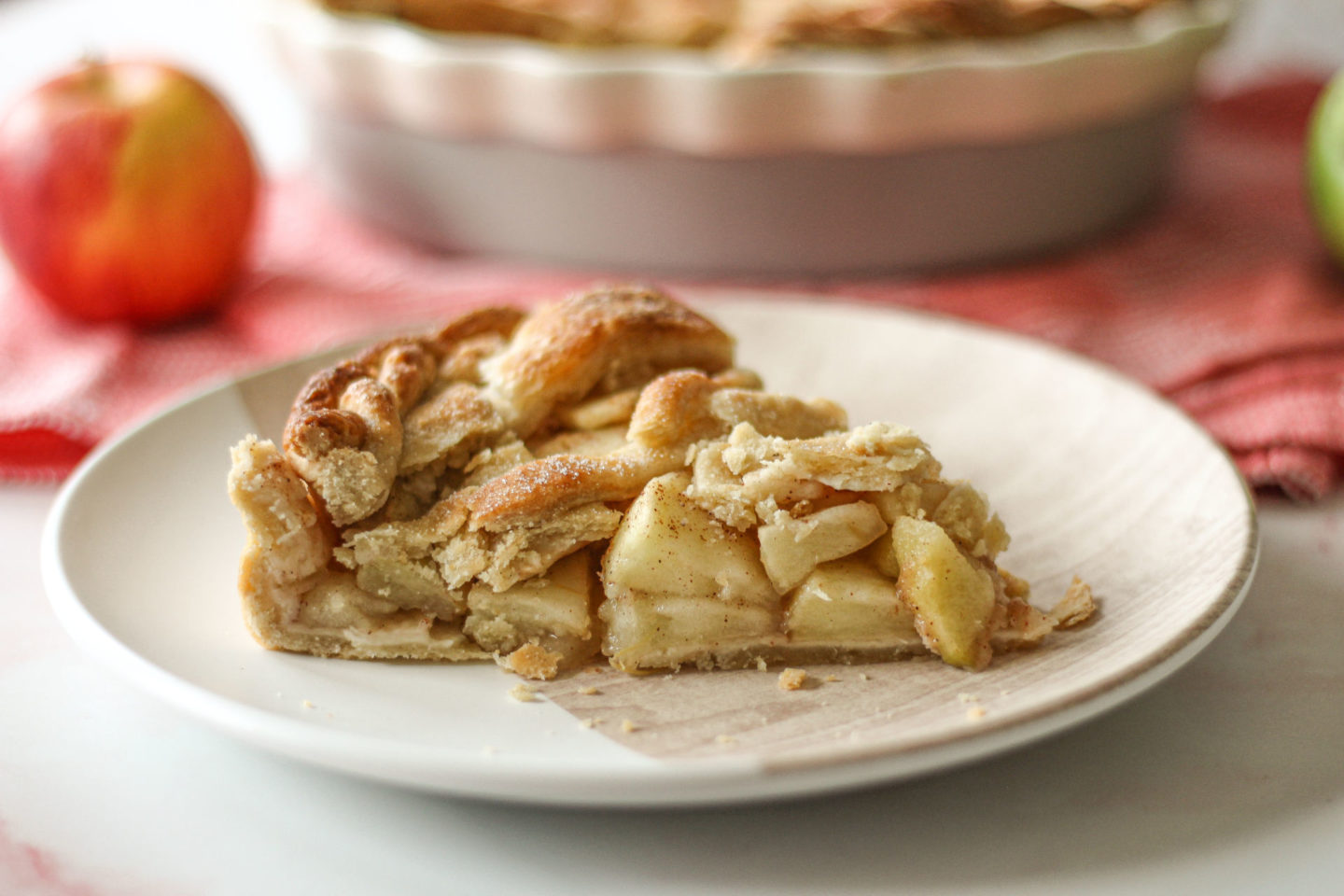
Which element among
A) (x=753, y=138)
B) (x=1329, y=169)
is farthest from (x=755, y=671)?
(x=1329, y=169)

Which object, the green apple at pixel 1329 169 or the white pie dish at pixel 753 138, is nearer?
the white pie dish at pixel 753 138

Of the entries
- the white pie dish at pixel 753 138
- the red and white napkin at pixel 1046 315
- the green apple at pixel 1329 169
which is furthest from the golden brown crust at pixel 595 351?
the green apple at pixel 1329 169

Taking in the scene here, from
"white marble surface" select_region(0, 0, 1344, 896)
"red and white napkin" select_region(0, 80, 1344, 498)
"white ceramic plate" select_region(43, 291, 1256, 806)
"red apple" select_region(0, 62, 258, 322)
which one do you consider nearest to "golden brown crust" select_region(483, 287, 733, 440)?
"white ceramic plate" select_region(43, 291, 1256, 806)

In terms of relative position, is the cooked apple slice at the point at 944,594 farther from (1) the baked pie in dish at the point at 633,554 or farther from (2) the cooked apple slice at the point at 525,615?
(2) the cooked apple slice at the point at 525,615

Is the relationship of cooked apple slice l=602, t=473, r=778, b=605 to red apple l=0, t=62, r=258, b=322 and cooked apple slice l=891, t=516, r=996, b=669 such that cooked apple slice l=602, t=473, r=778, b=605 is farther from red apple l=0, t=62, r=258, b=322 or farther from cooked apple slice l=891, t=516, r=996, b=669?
red apple l=0, t=62, r=258, b=322

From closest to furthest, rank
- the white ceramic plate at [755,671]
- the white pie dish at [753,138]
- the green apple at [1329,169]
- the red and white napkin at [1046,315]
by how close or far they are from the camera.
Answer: the white ceramic plate at [755,671]
the red and white napkin at [1046,315]
the white pie dish at [753,138]
the green apple at [1329,169]

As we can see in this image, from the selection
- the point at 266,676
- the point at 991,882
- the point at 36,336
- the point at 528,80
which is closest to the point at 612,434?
the point at 266,676
